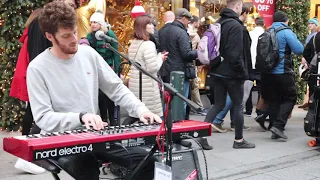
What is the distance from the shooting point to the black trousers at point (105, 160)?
9.25 feet

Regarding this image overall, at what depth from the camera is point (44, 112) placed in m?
2.84

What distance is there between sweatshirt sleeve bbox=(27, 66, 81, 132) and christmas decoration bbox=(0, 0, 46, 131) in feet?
12.5

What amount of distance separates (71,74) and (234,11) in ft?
11.7

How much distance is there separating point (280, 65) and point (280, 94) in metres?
0.44

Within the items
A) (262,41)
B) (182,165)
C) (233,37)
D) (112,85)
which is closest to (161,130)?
(182,165)

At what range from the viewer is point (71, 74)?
2975mm

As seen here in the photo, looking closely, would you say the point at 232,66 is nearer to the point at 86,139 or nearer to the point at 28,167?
the point at 28,167

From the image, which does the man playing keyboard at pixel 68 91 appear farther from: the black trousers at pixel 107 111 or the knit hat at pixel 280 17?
the knit hat at pixel 280 17

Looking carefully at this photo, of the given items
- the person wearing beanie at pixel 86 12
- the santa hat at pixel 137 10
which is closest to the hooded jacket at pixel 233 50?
the person wearing beanie at pixel 86 12

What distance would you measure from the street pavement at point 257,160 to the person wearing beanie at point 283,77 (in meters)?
0.34


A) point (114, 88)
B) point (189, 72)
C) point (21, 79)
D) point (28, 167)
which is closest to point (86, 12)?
point (189, 72)

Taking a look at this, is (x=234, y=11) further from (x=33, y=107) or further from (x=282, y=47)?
(x=33, y=107)

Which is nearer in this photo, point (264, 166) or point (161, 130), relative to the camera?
point (161, 130)

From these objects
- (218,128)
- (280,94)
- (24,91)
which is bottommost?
(218,128)
